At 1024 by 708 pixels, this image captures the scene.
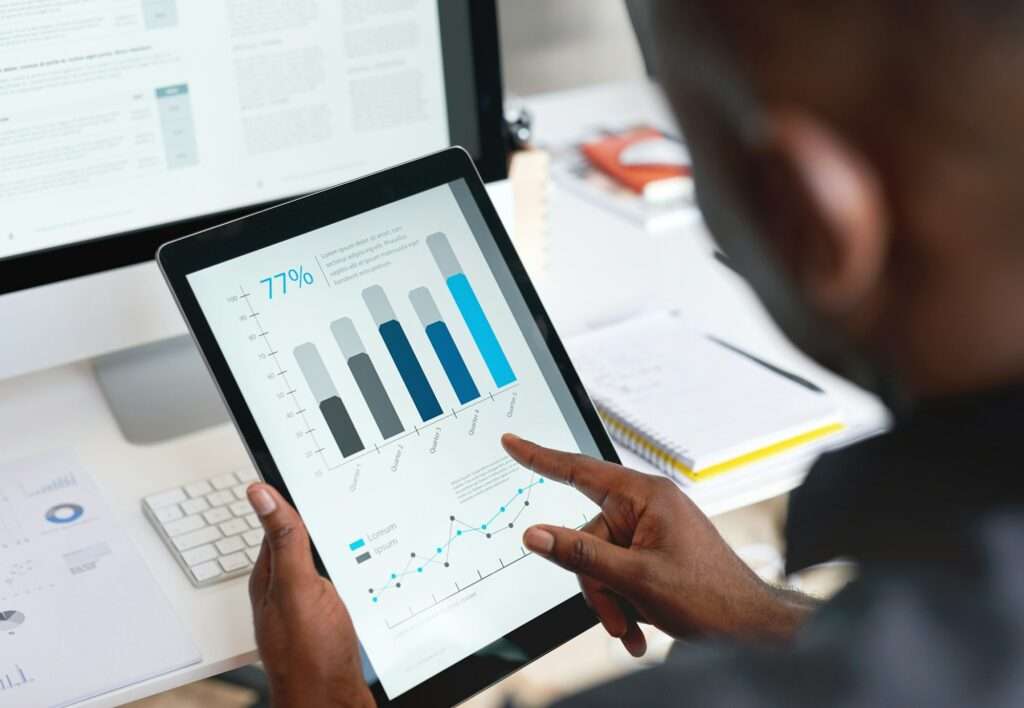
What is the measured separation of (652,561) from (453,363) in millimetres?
175

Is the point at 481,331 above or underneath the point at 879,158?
underneath

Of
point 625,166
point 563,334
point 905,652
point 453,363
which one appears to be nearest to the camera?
point 905,652

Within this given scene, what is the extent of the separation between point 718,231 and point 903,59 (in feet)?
0.46

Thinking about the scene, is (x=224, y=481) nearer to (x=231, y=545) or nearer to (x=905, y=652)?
(x=231, y=545)

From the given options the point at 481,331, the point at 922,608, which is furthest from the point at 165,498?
the point at 922,608

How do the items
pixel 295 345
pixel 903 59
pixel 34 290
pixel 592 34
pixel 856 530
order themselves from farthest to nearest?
1. pixel 592 34
2. pixel 34 290
3. pixel 295 345
4. pixel 856 530
5. pixel 903 59

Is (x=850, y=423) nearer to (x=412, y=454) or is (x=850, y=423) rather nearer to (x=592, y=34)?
(x=412, y=454)

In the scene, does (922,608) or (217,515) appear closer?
(922,608)

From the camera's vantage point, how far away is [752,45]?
0.43 metres

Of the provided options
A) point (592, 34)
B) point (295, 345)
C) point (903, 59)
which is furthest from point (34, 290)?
point (592, 34)

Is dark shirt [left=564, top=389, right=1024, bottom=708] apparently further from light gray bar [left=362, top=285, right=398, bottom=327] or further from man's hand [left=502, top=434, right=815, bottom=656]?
light gray bar [left=362, top=285, right=398, bottom=327]

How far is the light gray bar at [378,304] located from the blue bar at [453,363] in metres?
0.03

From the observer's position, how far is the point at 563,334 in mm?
1050

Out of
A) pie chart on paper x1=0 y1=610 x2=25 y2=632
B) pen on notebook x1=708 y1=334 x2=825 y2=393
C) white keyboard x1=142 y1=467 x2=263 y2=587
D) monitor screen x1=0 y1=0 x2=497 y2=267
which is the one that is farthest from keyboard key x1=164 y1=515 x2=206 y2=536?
pen on notebook x1=708 y1=334 x2=825 y2=393
